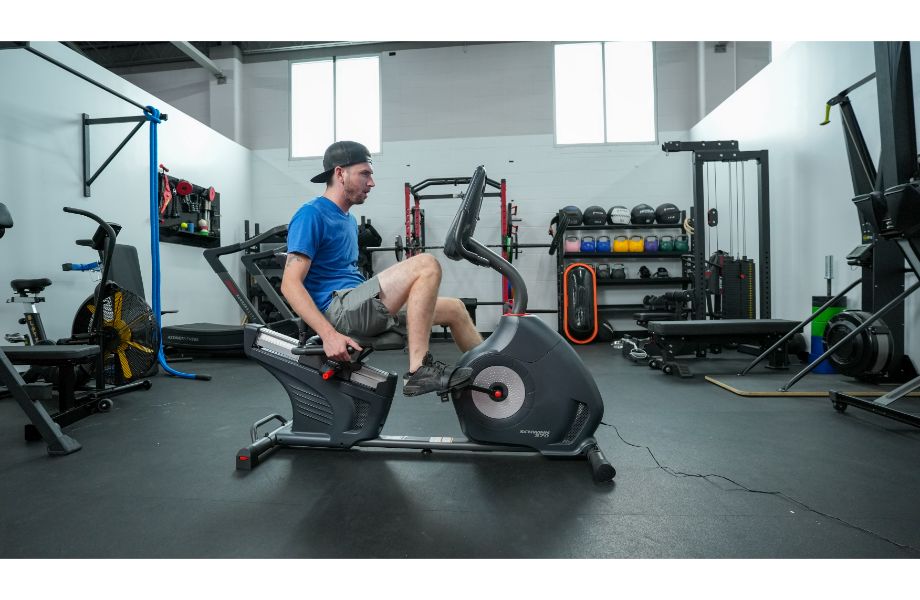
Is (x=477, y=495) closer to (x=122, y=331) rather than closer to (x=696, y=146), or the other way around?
(x=122, y=331)

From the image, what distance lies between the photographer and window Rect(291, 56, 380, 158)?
23.5 feet

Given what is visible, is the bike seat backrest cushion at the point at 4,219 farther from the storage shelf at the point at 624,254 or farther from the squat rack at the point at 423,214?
the storage shelf at the point at 624,254

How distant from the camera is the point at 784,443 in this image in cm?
206

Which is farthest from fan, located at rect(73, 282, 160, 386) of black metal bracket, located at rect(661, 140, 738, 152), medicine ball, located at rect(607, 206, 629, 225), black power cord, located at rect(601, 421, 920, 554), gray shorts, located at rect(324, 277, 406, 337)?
medicine ball, located at rect(607, 206, 629, 225)

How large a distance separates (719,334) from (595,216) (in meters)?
2.79

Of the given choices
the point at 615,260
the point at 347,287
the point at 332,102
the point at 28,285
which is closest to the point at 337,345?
the point at 347,287

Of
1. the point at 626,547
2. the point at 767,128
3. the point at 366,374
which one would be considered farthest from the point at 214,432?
the point at 767,128

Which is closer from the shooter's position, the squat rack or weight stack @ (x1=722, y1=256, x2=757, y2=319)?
weight stack @ (x1=722, y1=256, x2=757, y2=319)

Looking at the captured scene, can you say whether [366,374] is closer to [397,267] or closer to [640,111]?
[397,267]

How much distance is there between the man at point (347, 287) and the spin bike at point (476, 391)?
0.09m

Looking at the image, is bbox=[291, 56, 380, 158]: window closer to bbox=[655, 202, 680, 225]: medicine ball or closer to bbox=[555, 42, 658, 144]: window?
bbox=[555, 42, 658, 144]: window

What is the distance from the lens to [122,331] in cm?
315

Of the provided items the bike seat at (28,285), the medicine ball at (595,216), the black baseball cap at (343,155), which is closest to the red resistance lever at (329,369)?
the black baseball cap at (343,155)

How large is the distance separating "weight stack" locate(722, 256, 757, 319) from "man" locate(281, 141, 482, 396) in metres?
3.95
